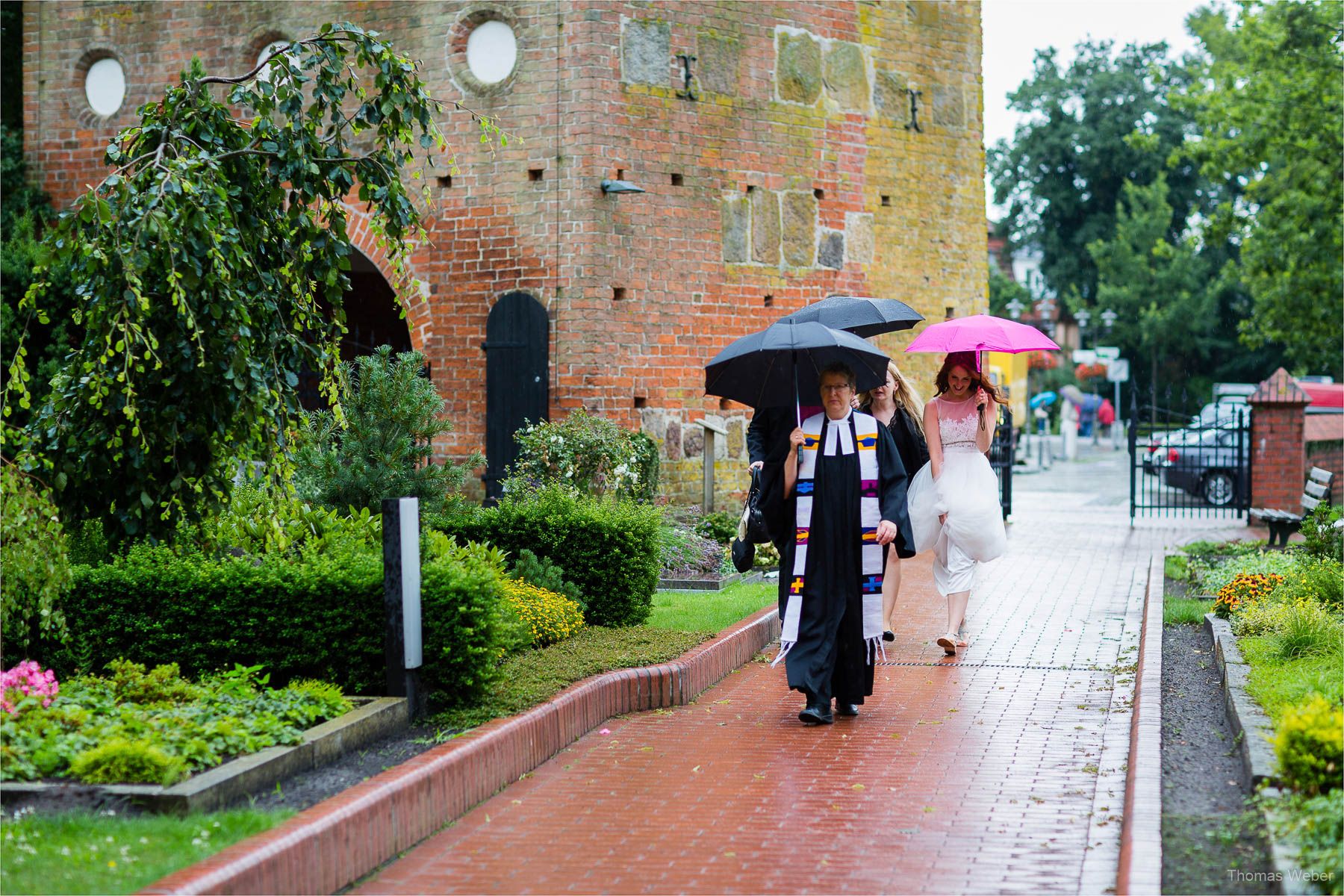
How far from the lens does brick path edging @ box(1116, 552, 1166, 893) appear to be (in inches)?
162

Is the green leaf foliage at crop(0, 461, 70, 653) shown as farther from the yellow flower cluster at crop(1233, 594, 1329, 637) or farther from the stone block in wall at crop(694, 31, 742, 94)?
the stone block in wall at crop(694, 31, 742, 94)

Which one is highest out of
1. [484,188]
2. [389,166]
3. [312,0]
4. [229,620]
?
[312,0]

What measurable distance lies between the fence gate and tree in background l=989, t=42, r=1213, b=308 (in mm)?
30709

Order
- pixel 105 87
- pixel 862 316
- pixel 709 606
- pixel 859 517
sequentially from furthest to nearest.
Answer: pixel 105 87 → pixel 709 606 → pixel 862 316 → pixel 859 517

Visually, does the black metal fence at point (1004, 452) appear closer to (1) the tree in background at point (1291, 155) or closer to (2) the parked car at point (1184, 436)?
(2) the parked car at point (1184, 436)

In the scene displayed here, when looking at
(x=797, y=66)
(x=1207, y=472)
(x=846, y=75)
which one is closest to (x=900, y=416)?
(x=797, y=66)

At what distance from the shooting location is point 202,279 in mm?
6262

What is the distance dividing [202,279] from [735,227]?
884 centimetres

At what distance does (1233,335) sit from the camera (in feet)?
166

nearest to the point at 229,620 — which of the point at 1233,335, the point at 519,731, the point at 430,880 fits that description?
the point at 519,731

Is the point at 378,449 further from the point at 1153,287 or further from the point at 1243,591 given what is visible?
the point at 1153,287

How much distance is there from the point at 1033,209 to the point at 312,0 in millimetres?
44531

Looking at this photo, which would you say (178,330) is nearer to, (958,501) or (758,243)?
(958,501)

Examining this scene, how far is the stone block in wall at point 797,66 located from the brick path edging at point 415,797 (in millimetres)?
9086
